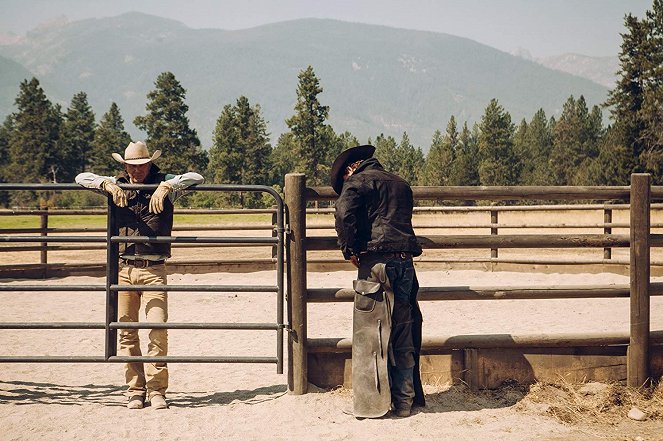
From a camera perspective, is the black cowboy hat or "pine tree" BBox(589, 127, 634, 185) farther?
"pine tree" BBox(589, 127, 634, 185)

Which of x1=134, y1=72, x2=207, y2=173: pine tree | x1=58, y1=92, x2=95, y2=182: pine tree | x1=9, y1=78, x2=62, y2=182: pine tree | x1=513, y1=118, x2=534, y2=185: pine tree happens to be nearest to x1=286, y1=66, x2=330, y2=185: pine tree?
x1=134, y1=72, x2=207, y2=173: pine tree

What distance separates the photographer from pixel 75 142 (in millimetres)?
86875

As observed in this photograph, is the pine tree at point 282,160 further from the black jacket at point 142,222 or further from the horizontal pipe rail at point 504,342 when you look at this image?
the horizontal pipe rail at point 504,342

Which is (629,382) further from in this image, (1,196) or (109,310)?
(1,196)

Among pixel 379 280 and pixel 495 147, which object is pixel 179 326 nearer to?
pixel 379 280

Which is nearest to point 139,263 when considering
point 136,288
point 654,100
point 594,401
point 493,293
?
point 136,288

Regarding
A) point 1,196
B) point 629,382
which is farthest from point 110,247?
point 1,196

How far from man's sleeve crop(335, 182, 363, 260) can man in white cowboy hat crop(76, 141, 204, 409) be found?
1174 mm

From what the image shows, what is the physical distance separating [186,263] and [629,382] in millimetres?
9394

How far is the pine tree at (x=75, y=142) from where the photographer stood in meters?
83.1

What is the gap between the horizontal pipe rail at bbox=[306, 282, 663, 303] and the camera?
523 centimetres

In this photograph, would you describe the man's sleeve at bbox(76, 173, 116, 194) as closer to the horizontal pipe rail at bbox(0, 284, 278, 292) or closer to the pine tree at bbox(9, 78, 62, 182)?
the horizontal pipe rail at bbox(0, 284, 278, 292)

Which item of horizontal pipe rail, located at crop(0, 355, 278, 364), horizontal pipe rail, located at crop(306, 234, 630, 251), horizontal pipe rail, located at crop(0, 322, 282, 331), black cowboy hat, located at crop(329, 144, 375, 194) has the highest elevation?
black cowboy hat, located at crop(329, 144, 375, 194)

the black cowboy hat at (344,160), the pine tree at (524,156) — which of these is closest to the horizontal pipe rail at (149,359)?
the black cowboy hat at (344,160)
